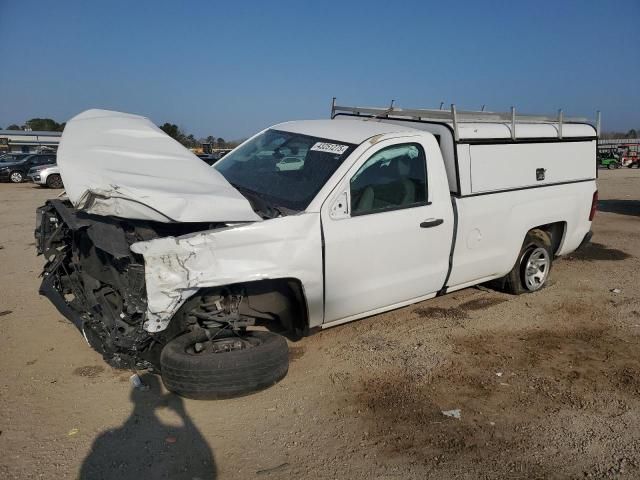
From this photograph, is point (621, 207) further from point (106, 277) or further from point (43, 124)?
point (43, 124)

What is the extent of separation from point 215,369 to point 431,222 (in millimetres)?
2238

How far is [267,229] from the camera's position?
3.60 m

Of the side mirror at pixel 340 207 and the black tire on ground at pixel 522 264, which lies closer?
the side mirror at pixel 340 207

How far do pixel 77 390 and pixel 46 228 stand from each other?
1254 mm

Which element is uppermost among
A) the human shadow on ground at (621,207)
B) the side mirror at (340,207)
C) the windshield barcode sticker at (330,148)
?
the windshield barcode sticker at (330,148)

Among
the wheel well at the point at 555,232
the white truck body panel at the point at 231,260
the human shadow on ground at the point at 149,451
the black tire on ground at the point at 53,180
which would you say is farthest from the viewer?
the black tire on ground at the point at 53,180

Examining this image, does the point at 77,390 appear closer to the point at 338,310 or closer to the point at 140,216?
the point at 140,216

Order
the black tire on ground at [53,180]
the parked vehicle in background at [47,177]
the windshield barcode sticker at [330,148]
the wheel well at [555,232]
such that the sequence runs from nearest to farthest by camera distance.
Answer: the windshield barcode sticker at [330,148], the wheel well at [555,232], the parked vehicle in background at [47,177], the black tire on ground at [53,180]

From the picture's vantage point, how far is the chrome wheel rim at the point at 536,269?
236 inches

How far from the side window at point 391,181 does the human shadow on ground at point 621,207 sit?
35.5ft

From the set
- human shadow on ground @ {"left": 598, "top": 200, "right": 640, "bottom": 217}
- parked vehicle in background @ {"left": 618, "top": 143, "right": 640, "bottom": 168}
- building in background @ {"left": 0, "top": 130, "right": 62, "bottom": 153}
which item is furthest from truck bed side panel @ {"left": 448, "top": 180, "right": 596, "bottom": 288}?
building in background @ {"left": 0, "top": 130, "right": 62, "bottom": 153}

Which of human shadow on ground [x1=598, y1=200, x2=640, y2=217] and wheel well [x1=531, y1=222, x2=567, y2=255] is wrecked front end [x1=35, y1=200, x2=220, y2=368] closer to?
wheel well [x1=531, y1=222, x2=567, y2=255]

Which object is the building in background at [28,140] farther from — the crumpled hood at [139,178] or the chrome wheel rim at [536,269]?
the chrome wheel rim at [536,269]

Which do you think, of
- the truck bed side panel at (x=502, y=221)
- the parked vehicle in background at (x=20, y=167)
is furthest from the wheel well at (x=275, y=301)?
the parked vehicle in background at (x=20, y=167)
